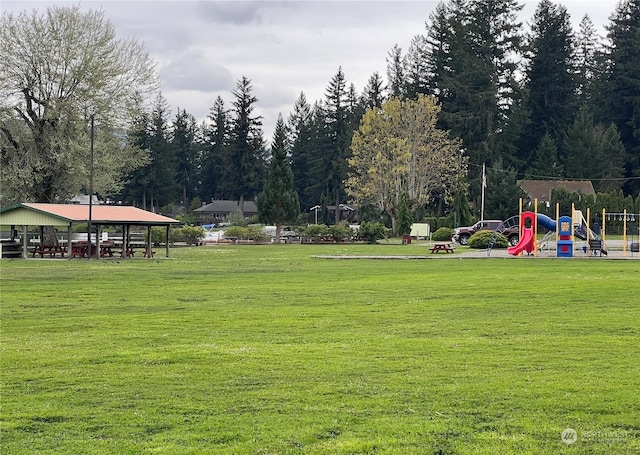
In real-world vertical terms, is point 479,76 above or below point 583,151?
above

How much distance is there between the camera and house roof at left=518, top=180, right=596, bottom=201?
90188mm

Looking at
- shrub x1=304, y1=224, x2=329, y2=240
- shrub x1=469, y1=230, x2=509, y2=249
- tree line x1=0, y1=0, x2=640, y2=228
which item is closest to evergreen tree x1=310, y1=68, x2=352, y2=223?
tree line x1=0, y1=0, x2=640, y2=228

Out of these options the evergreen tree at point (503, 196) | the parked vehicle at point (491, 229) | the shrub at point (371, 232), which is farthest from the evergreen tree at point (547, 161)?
the shrub at point (371, 232)

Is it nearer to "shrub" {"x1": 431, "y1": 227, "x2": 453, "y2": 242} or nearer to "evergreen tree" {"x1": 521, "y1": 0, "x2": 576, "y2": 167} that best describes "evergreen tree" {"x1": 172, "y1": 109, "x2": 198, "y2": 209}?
"evergreen tree" {"x1": 521, "y1": 0, "x2": 576, "y2": 167}

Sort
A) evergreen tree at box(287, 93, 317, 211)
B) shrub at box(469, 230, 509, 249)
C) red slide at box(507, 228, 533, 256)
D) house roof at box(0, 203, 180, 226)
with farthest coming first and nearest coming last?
evergreen tree at box(287, 93, 317, 211)
shrub at box(469, 230, 509, 249)
red slide at box(507, 228, 533, 256)
house roof at box(0, 203, 180, 226)

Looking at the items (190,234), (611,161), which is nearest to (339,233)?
(190,234)

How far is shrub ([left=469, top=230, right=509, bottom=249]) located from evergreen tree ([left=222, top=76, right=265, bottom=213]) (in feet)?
207

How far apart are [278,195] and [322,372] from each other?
6191 cm

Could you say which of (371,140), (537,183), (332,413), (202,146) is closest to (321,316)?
(332,413)

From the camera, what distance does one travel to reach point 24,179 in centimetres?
5175

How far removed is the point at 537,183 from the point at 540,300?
246ft

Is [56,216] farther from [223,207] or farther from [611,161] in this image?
[223,207]

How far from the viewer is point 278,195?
237 ft

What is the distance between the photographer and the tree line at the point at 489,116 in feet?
288
